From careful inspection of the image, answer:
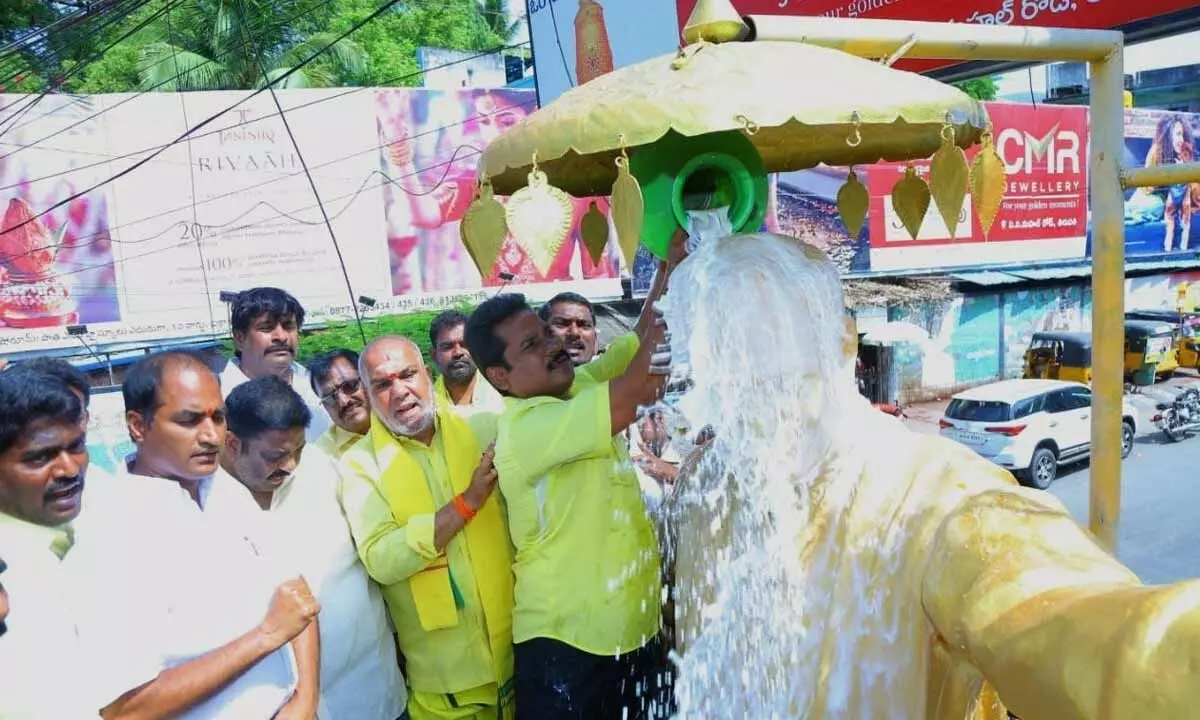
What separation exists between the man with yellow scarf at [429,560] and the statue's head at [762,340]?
102 centimetres

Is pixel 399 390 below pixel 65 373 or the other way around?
below

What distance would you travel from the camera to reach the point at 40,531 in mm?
2000

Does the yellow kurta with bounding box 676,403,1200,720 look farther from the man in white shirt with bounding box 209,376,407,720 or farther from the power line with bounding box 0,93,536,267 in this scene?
the power line with bounding box 0,93,536,267

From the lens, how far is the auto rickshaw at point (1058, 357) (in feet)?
52.5

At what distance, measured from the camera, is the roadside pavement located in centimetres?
1464

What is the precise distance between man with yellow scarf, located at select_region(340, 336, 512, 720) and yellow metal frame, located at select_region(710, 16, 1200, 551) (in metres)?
1.57

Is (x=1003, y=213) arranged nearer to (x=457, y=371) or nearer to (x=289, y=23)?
(x=289, y=23)

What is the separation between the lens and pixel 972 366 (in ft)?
59.2

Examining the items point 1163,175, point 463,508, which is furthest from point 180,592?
point 1163,175

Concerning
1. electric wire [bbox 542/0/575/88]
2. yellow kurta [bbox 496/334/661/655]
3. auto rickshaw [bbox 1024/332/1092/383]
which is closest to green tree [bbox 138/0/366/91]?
electric wire [bbox 542/0/575/88]

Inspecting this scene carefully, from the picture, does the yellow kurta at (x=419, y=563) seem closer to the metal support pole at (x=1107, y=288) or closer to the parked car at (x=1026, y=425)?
the metal support pole at (x=1107, y=288)

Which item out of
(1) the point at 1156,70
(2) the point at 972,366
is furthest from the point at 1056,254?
(1) the point at 1156,70

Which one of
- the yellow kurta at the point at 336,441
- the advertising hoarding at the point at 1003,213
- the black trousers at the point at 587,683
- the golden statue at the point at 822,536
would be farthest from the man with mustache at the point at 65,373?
the advertising hoarding at the point at 1003,213

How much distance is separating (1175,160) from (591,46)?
68.8 ft
